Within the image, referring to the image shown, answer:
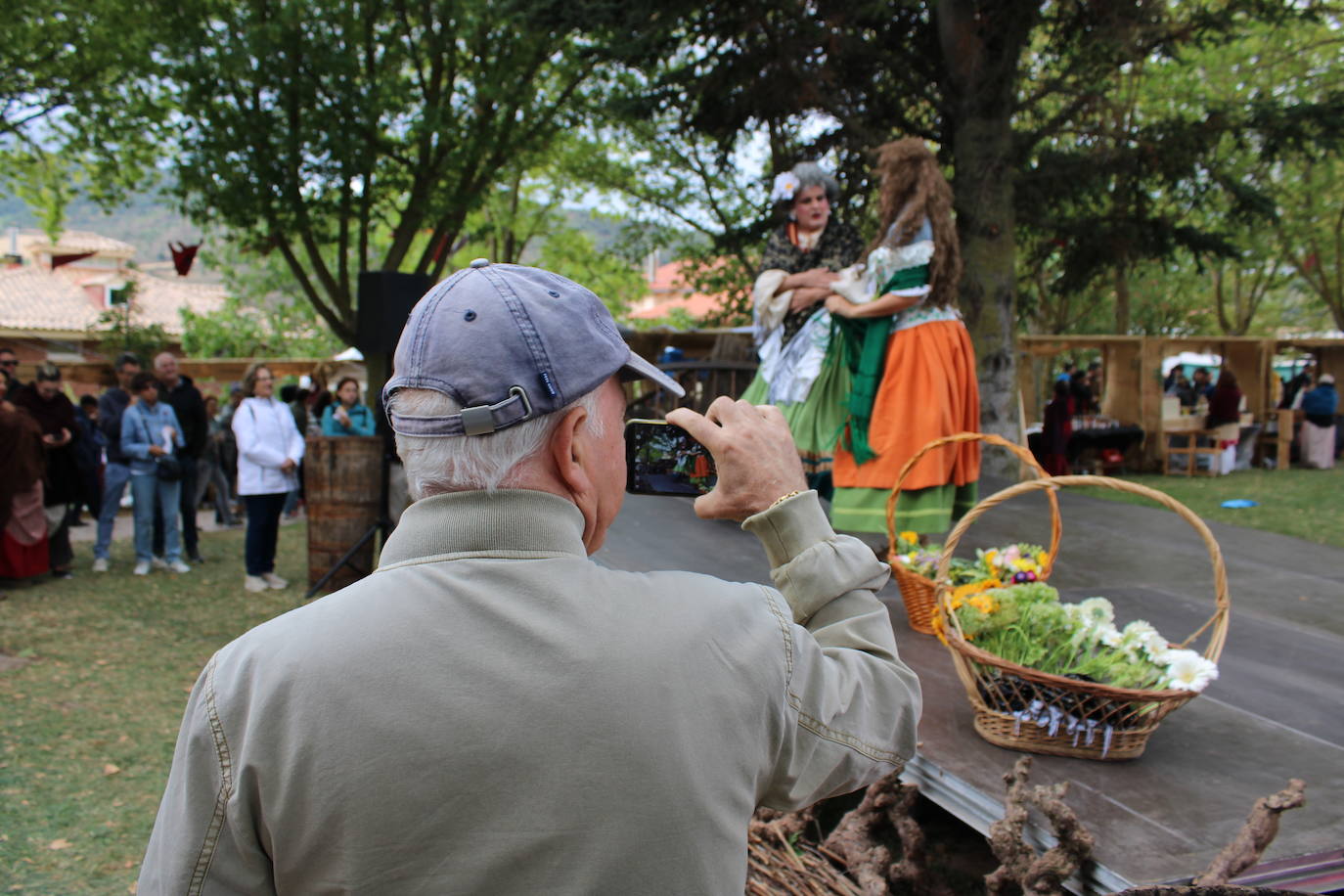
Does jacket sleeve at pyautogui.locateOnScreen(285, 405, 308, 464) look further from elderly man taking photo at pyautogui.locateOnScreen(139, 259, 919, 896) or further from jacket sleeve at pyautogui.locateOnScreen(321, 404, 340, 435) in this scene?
elderly man taking photo at pyautogui.locateOnScreen(139, 259, 919, 896)

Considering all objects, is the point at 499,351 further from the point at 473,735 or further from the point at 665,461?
the point at 665,461

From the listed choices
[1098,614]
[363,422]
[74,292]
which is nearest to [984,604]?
[1098,614]

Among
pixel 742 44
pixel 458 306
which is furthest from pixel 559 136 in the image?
pixel 458 306

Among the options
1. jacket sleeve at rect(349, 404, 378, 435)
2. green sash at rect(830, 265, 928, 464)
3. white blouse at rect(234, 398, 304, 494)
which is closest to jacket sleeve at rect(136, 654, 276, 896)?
green sash at rect(830, 265, 928, 464)

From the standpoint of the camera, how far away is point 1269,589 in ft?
16.1

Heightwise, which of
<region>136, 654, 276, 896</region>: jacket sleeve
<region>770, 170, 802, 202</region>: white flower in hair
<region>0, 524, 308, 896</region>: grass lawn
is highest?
<region>770, 170, 802, 202</region>: white flower in hair

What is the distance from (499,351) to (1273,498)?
12.3 meters

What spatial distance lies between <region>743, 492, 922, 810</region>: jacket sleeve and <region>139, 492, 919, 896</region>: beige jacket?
0.30 feet

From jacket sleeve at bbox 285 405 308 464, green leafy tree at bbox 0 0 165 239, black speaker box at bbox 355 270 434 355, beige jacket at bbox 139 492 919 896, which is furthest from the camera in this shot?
green leafy tree at bbox 0 0 165 239

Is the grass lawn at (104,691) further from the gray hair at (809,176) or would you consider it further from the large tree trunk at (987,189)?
the gray hair at (809,176)

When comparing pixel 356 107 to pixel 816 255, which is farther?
pixel 356 107

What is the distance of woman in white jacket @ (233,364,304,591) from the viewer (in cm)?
693

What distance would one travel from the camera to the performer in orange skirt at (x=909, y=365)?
456cm

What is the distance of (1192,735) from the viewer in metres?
2.69
